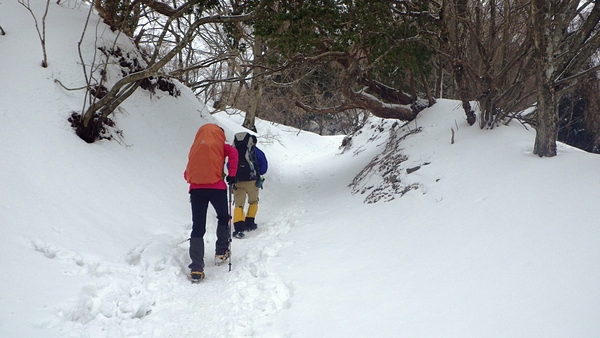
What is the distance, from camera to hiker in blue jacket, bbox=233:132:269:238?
252 inches

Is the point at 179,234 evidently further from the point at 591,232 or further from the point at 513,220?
the point at 591,232

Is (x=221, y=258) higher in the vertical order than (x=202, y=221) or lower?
lower

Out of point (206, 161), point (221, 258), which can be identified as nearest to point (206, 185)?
point (206, 161)

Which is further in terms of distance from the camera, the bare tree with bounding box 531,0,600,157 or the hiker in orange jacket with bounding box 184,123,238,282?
the bare tree with bounding box 531,0,600,157

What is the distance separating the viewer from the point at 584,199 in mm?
3709

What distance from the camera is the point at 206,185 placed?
476cm

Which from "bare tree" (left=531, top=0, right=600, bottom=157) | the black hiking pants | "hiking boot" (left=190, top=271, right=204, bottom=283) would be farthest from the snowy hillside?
"bare tree" (left=531, top=0, right=600, bottom=157)

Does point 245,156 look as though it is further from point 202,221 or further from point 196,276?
point 196,276

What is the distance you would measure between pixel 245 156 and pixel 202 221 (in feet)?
6.32

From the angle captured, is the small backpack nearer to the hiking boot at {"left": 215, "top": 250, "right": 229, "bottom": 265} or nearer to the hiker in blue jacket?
the hiker in blue jacket

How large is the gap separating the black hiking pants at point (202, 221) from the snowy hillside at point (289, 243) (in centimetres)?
25

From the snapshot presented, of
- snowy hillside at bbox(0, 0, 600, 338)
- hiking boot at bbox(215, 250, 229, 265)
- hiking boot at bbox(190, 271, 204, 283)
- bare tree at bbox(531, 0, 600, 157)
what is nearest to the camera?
snowy hillside at bbox(0, 0, 600, 338)

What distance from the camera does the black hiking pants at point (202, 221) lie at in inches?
177

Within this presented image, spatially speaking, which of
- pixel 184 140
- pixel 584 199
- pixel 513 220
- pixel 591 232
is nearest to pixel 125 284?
pixel 513 220
